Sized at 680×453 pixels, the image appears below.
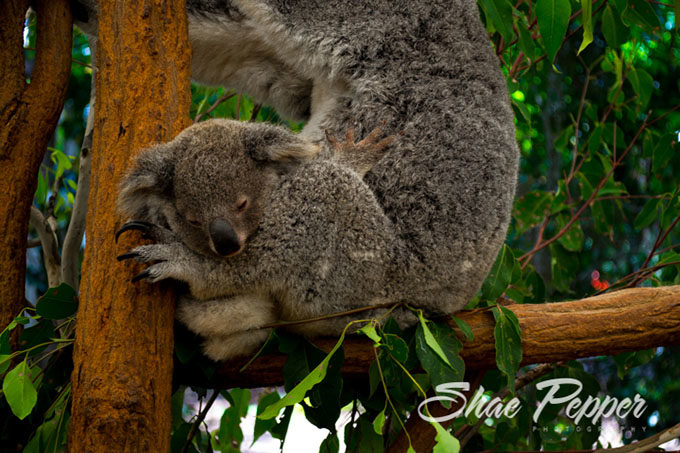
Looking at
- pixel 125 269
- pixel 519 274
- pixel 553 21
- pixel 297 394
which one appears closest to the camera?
pixel 297 394

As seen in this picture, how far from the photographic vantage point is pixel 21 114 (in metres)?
2.21

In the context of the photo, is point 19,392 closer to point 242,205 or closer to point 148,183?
point 148,183

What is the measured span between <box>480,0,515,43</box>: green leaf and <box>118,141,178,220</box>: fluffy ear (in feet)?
3.82

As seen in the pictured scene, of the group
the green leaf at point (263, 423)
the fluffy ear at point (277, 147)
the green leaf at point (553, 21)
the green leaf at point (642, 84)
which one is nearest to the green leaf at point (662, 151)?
the green leaf at point (642, 84)

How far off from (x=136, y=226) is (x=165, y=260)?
13 centimetres

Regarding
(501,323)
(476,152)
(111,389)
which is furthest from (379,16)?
(111,389)

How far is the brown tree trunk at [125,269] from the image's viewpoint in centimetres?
163

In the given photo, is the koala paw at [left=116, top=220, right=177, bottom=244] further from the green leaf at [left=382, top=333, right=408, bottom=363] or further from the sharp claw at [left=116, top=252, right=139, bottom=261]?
the green leaf at [left=382, top=333, right=408, bottom=363]

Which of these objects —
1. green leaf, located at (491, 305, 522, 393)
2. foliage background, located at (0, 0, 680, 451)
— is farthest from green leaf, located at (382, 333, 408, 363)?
green leaf, located at (491, 305, 522, 393)

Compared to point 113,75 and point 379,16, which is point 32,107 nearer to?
point 113,75

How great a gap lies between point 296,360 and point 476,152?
1.01 m

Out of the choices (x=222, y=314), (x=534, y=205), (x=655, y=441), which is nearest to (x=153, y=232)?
(x=222, y=314)

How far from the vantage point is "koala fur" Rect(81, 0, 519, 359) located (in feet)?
6.37

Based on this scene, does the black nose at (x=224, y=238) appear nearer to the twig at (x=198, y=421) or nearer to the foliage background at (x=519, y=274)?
the foliage background at (x=519, y=274)
